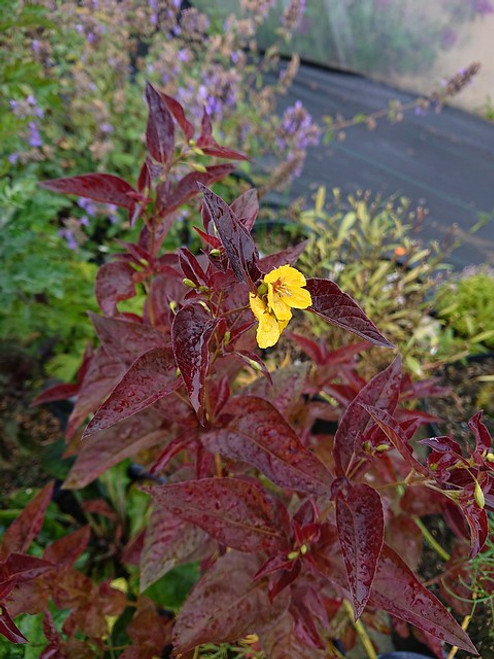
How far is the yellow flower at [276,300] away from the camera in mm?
453

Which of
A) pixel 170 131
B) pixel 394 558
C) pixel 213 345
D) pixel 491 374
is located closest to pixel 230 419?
pixel 213 345

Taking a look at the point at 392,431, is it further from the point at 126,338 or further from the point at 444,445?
the point at 126,338

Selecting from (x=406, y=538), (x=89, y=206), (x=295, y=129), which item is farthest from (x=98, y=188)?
(x=295, y=129)

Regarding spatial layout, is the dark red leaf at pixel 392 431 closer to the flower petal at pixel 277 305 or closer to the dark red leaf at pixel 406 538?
the flower petal at pixel 277 305

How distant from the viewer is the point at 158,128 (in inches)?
30.1

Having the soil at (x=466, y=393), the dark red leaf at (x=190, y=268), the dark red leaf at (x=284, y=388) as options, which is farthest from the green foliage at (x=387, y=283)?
the dark red leaf at (x=190, y=268)

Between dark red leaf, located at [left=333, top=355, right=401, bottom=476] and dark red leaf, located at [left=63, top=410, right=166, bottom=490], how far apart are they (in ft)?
1.00

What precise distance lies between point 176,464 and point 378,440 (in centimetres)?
51

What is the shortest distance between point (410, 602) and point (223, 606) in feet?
0.79

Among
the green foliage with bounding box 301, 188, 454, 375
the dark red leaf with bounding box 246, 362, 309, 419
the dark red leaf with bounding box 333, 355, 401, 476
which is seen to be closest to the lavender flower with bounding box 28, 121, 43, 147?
the green foliage with bounding box 301, 188, 454, 375

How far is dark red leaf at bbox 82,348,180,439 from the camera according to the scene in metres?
0.50

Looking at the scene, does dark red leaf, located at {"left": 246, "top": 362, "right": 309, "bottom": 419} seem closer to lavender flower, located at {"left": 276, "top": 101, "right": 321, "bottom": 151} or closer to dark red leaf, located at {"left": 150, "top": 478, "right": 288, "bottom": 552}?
dark red leaf, located at {"left": 150, "top": 478, "right": 288, "bottom": 552}

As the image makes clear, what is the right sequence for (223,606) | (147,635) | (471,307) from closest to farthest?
(223,606) → (147,635) → (471,307)

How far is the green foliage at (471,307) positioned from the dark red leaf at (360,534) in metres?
1.50
